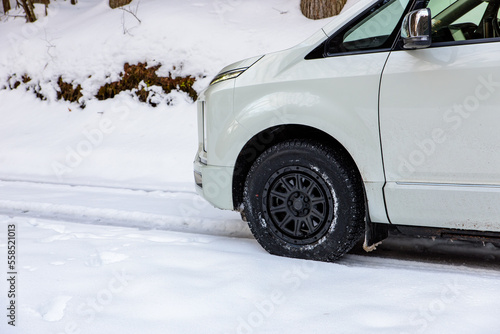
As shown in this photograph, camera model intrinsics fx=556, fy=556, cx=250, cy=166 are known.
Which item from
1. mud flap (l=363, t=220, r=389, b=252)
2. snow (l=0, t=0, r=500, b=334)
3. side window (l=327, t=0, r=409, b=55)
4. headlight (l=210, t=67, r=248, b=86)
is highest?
side window (l=327, t=0, r=409, b=55)

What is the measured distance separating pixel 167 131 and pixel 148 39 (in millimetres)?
2445

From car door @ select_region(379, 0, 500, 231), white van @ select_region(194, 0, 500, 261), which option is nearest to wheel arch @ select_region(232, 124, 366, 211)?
white van @ select_region(194, 0, 500, 261)

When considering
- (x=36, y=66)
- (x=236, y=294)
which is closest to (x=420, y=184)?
(x=236, y=294)

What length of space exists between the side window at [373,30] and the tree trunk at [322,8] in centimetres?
666

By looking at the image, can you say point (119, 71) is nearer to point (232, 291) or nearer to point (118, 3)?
point (118, 3)

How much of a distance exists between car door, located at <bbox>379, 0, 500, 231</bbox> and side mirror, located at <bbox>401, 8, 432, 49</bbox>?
14cm

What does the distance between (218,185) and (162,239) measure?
664mm

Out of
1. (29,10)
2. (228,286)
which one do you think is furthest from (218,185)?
(29,10)

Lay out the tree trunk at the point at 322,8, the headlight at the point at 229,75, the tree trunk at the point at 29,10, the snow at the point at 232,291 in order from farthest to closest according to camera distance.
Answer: the tree trunk at the point at 29,10 < the tree trunk at the point at 322,8 < the headlight at the point at 229,75 < the snow at the point at 232,291

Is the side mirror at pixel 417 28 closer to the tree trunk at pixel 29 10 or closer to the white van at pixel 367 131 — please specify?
the white van at pixel 367 131

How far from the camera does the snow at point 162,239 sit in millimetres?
2820

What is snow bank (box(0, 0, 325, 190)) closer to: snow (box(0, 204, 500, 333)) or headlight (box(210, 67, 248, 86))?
headlight (box(210, 67, 248, 86))

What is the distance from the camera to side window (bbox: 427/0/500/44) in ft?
11.3

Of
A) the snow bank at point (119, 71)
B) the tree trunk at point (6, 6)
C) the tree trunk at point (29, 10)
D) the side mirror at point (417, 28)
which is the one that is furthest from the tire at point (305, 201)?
the tree trunk at point (6, 6)
